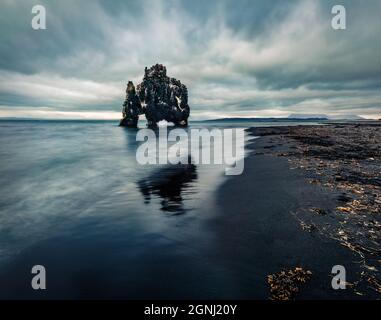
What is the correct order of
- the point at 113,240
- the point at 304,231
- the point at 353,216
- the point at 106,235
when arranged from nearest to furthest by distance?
the point at 304,231, the point at 113,240, the point at 106,235, the point at 353,216

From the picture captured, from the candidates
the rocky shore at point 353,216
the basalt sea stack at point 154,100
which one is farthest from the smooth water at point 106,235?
the basalt sea stack at point 154,100

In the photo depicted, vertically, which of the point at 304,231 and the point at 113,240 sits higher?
the point at 304,231

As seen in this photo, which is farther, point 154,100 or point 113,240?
point 154,100

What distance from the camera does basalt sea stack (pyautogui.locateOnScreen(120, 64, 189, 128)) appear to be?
122500 mm

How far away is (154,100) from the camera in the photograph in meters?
124

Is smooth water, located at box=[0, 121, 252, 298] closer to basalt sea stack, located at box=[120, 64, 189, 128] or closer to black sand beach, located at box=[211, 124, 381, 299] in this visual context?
black sand beach, located at box=[211, 124, 381, 299]

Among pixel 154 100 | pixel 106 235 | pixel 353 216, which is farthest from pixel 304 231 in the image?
pixel 154 100

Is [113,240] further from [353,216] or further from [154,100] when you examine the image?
[154,100]

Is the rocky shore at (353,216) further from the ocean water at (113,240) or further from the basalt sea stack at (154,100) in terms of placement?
the basalt sea stack at (154,100)

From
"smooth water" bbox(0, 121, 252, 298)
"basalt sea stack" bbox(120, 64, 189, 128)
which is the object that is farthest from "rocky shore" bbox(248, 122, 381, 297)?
"basalt sea stack" bbox(120, 64, 189, 128)

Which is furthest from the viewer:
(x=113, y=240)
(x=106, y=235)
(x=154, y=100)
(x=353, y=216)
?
(x=154, y=100)

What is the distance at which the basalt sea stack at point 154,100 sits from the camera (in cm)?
12250
